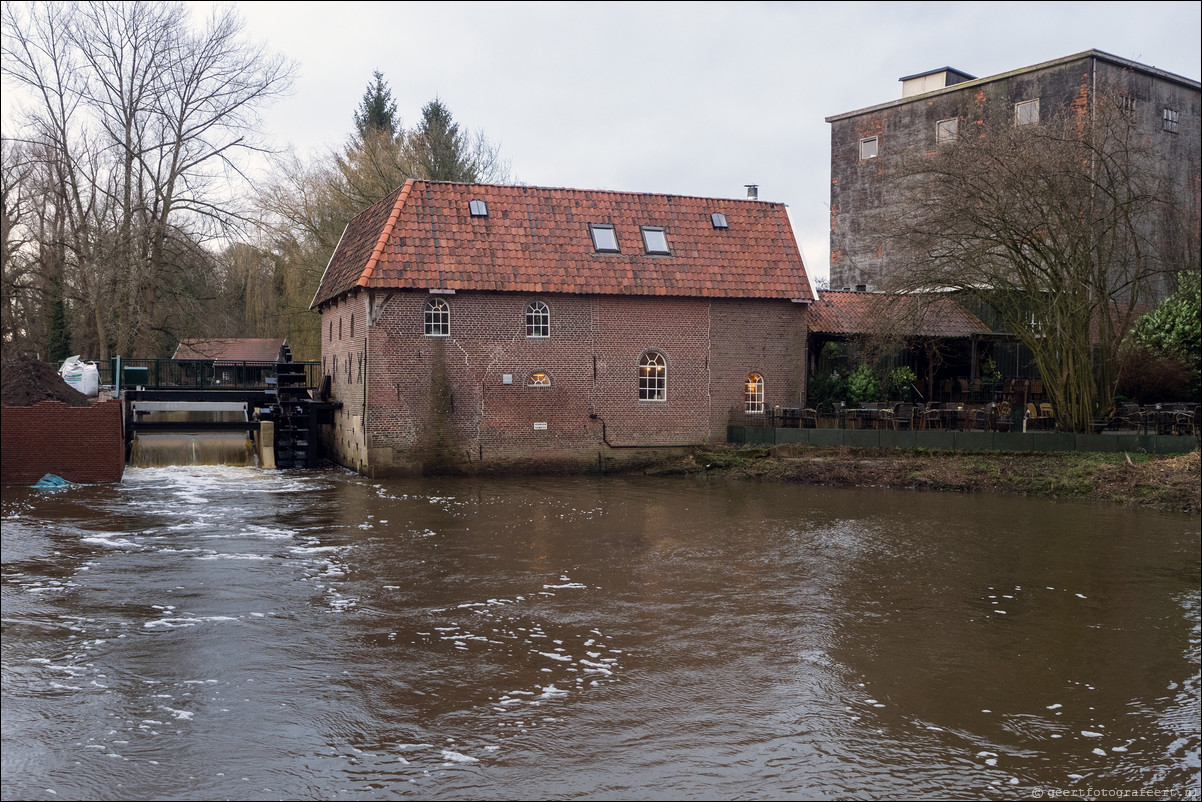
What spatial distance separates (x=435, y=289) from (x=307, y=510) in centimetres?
643

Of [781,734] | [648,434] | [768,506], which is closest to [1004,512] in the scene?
[768,506]

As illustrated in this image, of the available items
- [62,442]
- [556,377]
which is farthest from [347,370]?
[62,442]

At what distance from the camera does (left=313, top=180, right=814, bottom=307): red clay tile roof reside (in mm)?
21203

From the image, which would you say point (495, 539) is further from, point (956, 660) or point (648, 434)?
point (648, 434)

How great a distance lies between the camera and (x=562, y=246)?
882 inches

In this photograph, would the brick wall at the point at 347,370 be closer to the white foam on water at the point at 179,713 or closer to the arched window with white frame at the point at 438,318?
the arched window with white frame at the point at 438,318

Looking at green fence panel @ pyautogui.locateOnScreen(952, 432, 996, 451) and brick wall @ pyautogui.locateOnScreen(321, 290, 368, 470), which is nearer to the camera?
green fence panel @ pyautogui.locateOnScreen(952, 432, 996, 451)

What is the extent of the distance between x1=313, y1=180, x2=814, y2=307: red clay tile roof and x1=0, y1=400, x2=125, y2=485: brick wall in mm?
5620

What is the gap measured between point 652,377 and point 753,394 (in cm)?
263

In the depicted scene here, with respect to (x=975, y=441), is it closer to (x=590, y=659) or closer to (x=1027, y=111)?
(x=1027, y=111)

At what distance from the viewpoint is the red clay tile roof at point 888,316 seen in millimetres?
21031

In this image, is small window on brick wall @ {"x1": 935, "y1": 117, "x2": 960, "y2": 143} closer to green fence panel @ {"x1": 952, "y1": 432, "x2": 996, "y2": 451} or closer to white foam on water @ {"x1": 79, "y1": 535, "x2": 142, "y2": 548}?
green fence panel @ {"x1": 952, "y1": 432, "x2": 996, "y2": 451}

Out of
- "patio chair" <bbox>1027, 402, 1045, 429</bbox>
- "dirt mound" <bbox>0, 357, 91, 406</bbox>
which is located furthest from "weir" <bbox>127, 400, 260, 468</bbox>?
"patio chair" <bbox>1027, 402, 1045, 429</bbox>

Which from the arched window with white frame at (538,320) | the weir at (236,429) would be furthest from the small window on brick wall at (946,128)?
the weir at (236,429)
